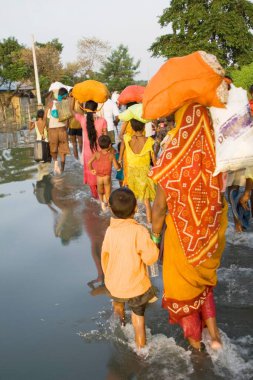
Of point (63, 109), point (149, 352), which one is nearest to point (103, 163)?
point (63, 109)

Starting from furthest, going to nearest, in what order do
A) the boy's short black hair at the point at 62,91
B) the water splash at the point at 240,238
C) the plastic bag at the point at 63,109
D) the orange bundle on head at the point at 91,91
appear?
the plastic bag at the point at 63,109 → the boy's short black hair at the point at 62,91 → the orange bundle on head at the point at 91,91 → the water splash at the point at 240,238

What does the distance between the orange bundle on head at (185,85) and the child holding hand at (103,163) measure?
3.69 meters

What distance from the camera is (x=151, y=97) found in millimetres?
2750

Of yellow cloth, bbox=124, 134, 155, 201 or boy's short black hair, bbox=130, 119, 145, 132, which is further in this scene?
yellow cloth, bbox=124, 134, 155, 201

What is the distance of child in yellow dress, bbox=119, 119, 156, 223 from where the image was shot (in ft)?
19.0

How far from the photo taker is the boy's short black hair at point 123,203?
307 centimetres

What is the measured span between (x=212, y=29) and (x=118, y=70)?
29337 millimetres

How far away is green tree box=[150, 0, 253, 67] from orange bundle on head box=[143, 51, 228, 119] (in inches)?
1257

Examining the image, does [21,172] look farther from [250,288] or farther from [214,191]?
[214,191]

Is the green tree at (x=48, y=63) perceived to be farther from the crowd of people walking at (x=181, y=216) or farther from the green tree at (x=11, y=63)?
the crowd of people walking at (x=181, y=216)

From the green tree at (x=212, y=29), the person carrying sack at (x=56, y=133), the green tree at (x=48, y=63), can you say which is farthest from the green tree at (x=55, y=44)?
the person carrying sack at (x=56, y=133)

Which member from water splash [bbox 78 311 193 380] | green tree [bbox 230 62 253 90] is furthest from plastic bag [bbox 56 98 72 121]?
water splash [bbox 78 311 193 380]

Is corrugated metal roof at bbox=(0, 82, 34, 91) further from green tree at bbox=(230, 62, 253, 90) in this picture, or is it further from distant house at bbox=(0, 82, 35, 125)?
green tree at bbox=(230, 62, 253, 90)

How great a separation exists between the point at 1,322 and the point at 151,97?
229cm
